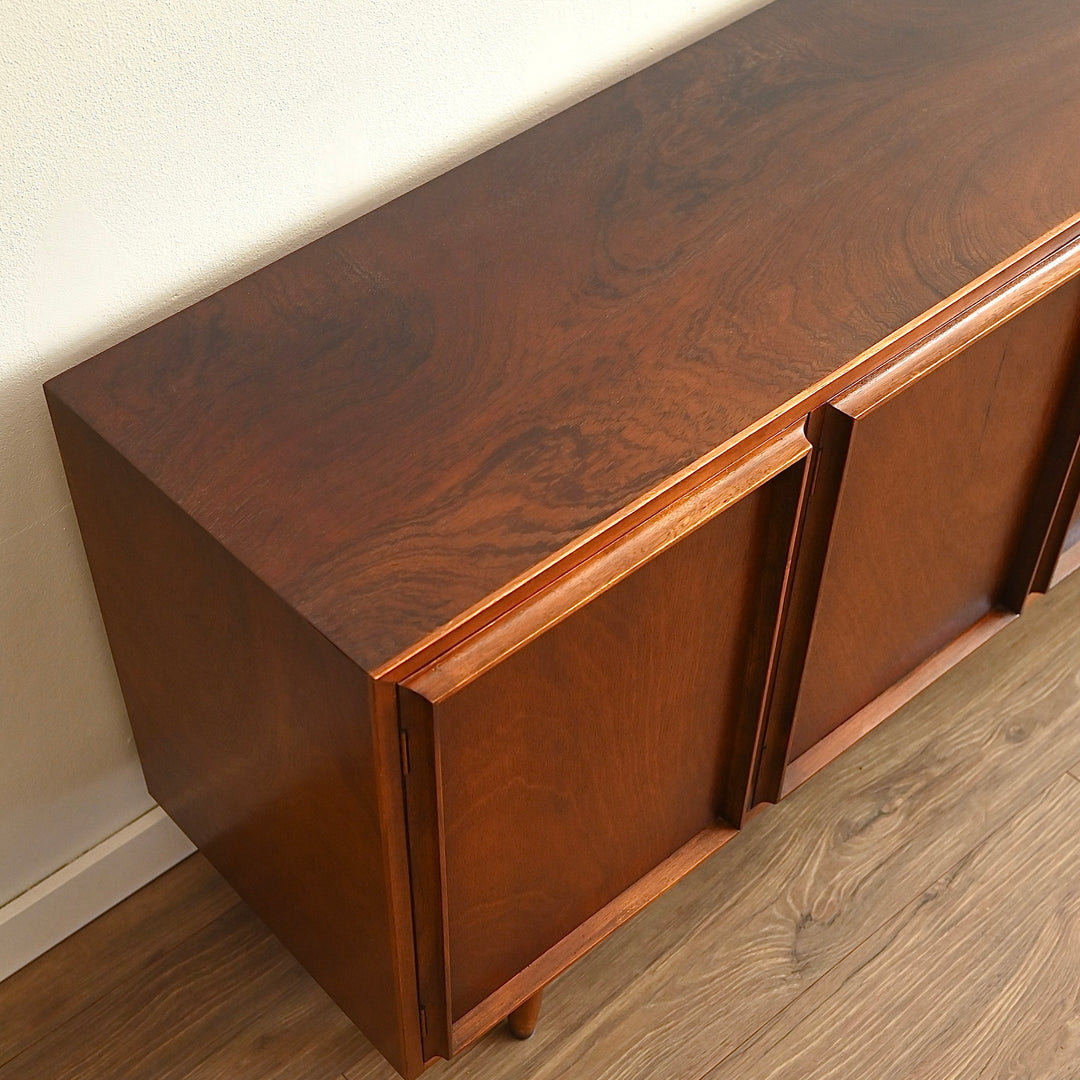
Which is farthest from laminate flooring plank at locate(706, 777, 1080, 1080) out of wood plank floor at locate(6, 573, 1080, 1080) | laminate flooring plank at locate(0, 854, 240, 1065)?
laminate flooring plank at locate(0, 854, 240, 1065)

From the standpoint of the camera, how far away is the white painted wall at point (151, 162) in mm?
917

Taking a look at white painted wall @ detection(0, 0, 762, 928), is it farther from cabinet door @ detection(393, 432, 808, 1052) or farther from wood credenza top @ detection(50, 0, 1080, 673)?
cabinet door @ detection(393, 432, 808, 1052)

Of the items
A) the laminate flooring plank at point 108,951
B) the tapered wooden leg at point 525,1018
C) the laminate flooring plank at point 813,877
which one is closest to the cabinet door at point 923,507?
the laminate flooring plank at point 813,877

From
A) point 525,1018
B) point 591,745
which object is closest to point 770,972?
point 525,1018

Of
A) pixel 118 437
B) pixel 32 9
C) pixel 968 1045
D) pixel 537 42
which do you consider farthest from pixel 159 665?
pixel 968 1045

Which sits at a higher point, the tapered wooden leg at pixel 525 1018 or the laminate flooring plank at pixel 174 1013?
the tapered wooden leg at pixel 525 1018

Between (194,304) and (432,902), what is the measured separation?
459 mm

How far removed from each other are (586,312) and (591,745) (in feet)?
0.99

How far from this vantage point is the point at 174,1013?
124 cm

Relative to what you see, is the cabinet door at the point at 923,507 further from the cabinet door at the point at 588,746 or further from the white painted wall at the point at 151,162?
the white painted wall at the point at 151,162

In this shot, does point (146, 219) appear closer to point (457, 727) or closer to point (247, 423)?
point (247, 423)

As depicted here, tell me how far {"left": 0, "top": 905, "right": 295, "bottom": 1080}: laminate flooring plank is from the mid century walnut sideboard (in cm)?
15

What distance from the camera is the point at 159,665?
1.06 meters

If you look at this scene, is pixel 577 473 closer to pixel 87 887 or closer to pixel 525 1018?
pixel 525 1018
